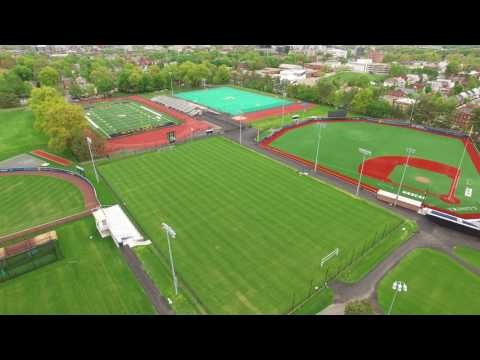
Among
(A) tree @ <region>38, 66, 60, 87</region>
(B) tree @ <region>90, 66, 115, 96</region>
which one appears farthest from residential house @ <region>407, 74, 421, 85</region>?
(A) tree @ <region>38, 66, 60, 87</region>

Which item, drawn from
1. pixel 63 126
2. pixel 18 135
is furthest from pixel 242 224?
pixel 18 135

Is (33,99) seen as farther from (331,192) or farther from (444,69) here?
(444,69)

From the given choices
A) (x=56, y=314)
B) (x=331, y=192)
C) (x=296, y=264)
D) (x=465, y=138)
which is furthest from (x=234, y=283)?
(x=465, y=138)

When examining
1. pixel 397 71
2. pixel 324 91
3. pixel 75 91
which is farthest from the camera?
pixel 397 71

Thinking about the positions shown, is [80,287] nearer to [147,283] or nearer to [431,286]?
[147,283]

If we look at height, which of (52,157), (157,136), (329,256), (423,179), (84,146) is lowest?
(329,256)

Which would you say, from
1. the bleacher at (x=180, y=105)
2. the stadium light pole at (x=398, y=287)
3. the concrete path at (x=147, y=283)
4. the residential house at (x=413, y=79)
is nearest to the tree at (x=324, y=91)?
the bleacher at (x=180, y=105)

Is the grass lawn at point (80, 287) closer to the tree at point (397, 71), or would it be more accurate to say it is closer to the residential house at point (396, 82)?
the residential house at point (396, 82)
